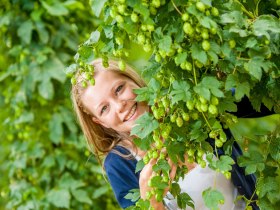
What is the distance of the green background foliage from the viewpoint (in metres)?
2.71

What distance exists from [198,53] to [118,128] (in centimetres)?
55

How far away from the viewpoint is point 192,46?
3.47 ft

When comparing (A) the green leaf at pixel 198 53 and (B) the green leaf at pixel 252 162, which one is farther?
(B) the green leaf at pixel 252 162

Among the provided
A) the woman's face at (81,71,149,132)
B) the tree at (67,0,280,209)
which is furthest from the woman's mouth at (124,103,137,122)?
the tree at (67,0,280,209)

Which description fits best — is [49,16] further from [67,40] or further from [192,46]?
[192,46]

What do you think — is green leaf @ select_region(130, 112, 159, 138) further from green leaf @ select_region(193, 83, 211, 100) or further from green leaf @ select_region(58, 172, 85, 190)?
green leaf @ select_region(58, 172, 85, 190)

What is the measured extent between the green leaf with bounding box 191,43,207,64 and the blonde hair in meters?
0.56

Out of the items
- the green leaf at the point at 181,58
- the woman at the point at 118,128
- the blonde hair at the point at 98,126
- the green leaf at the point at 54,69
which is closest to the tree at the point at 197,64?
the green leaf at the point at 181,58

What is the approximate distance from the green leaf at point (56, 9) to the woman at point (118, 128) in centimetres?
103

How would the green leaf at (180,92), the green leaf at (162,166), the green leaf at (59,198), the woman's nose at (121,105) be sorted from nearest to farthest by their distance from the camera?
1. the green leaf at (180,92)
2. the green leaf at (162,166)
3. the woman's nose at (121,105)
4. the green leaf at (59,198)

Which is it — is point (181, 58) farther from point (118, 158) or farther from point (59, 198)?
point (59, 198)

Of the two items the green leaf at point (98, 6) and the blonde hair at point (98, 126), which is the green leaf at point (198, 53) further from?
the blonde hair at point (98, 126)

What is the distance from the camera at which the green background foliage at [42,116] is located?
8.89 feet

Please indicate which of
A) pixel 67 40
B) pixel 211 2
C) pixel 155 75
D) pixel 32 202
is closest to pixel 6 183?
pixel 32 202
